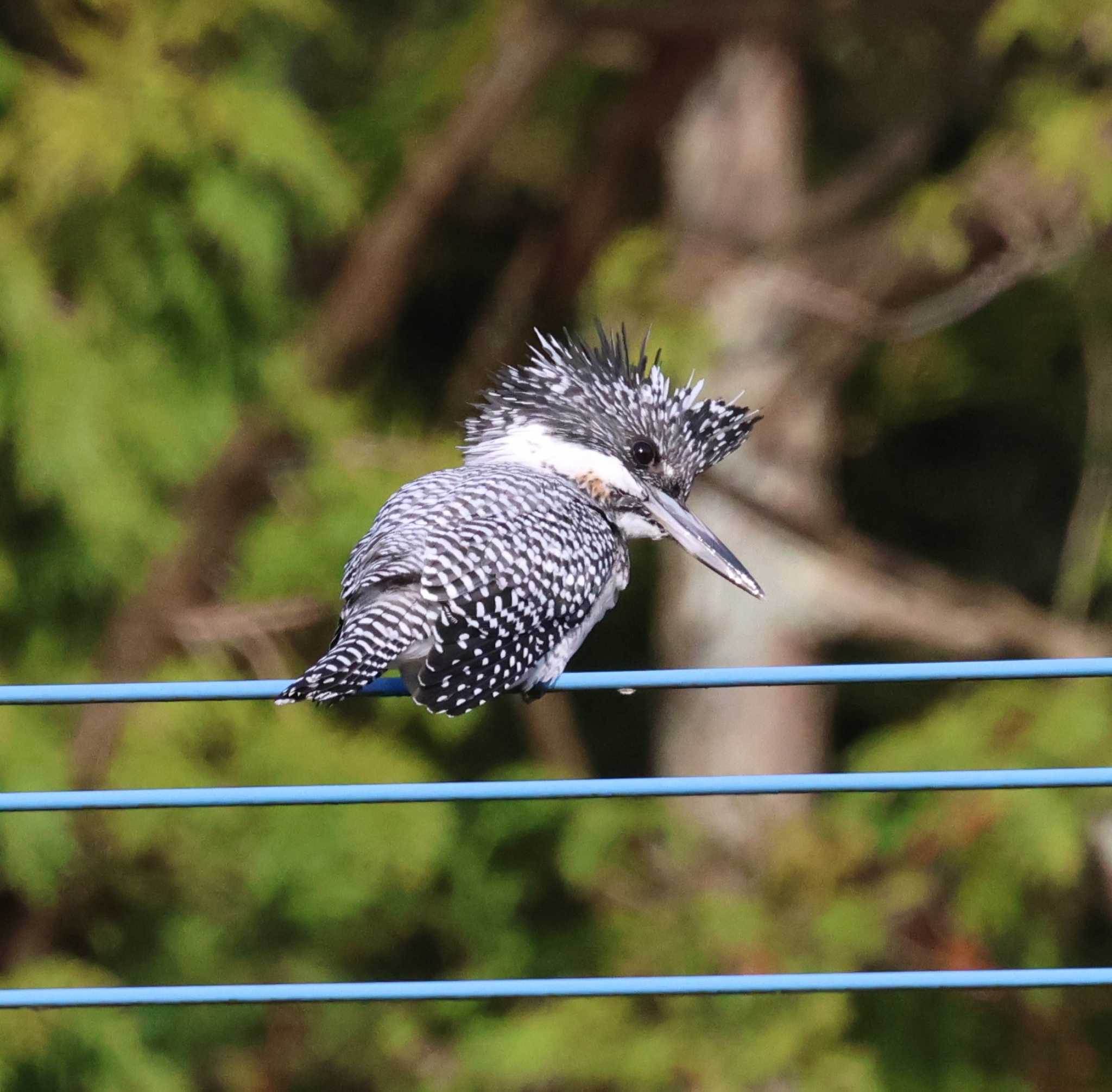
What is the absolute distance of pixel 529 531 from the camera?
2.82 metres

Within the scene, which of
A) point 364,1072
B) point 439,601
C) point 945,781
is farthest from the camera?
point 364,1072

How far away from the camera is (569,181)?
6.39 m

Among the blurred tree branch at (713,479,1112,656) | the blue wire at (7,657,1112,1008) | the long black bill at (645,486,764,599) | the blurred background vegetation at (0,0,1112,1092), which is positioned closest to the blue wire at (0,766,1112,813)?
the blue wire at (7,657,1112,1008)

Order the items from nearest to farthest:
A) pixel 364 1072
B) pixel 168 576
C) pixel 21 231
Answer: pixel 21 231 → pixel 168 576 → pixel 364 1072

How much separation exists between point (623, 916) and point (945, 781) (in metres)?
3.54

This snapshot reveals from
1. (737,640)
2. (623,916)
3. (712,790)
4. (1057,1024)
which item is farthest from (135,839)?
(712,790)

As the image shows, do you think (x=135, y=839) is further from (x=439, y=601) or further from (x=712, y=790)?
(x=712, y=790)

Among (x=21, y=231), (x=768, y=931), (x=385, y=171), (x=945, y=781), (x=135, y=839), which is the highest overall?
(x=385, y=171)

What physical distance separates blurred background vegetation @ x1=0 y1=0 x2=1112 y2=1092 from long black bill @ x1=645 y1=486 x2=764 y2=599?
1756 mm

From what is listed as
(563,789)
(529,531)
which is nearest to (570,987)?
(563,789)

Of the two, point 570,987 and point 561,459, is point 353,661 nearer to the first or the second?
point 570,987

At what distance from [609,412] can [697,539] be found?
1.26 feet

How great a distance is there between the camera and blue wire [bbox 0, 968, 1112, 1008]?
2016 millimetres

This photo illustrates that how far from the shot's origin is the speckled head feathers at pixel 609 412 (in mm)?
3326
